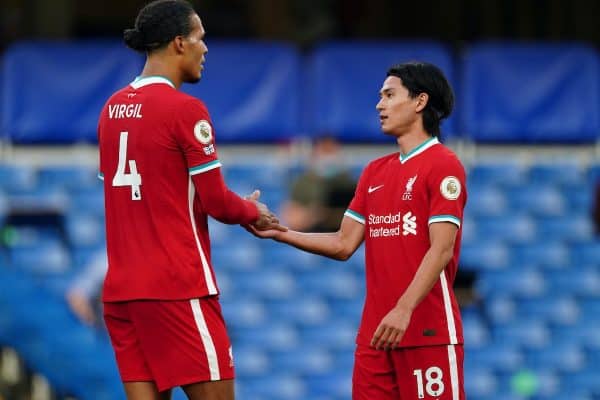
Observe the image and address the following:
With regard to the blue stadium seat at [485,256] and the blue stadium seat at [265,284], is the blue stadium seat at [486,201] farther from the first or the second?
the blue stadium seat at [265,284]

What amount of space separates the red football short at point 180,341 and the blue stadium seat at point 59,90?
8.17m

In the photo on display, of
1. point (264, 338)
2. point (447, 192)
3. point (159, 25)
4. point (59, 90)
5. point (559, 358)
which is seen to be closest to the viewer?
point (159, 25)

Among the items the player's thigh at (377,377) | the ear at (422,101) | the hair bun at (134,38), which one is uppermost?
the hair bun at (134,38)

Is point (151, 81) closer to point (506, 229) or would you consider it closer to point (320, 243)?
point (320, 243)

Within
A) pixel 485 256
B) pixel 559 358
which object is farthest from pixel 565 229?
pixel 559 358

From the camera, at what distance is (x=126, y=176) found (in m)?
5.11

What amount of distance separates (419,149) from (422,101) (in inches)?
7.3

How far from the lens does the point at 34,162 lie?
43.4 feet

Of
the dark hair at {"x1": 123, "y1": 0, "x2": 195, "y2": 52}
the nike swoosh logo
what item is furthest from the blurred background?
the dark hair at {"x1": 123, "y1": 0, "x2": 195, "y2": 52}

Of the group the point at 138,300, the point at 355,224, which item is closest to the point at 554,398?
the point at 355,224

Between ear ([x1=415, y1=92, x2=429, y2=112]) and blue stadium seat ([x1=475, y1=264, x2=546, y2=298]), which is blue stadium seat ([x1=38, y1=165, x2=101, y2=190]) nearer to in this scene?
blue stadium seat ([x1=475, y1=264, x2=546, y2=298])

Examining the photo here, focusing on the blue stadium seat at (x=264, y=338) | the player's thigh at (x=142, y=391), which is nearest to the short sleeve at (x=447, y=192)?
Answer: the player's thigh at (x=142, y=391)

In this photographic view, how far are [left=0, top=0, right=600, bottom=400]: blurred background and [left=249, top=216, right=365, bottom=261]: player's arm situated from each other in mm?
5585

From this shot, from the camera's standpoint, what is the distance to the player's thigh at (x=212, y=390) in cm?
509
